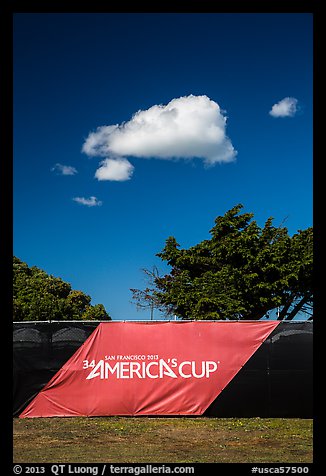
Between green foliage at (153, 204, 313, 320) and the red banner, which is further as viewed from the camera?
green foliage at (153, 204, 313, 320)

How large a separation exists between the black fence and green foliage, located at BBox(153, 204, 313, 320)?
17601 millimetres

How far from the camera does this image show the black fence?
1209 centimetres

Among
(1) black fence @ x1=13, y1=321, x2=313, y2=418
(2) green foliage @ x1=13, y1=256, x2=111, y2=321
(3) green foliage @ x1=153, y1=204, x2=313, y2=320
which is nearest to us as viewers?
(1) black fence @ x1=13, y1=321, x2=313, y2=418

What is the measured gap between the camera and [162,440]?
9703mm

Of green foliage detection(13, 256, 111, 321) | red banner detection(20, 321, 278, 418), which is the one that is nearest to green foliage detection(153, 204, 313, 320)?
green foliage detection(13, 256, 111, 321)

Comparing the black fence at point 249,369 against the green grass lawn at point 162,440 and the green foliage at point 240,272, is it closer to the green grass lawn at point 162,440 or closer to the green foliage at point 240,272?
the green grass lawn at point 162,440

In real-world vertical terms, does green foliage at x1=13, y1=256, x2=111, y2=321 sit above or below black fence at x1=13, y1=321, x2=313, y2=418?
above

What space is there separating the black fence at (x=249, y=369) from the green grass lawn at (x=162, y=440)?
0.97ft

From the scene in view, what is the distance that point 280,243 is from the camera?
107ft

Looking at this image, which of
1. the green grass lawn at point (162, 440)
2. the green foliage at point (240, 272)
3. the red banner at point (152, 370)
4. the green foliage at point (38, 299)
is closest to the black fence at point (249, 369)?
the red banner at point (152, 370)

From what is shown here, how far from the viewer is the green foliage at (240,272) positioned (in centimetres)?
3138

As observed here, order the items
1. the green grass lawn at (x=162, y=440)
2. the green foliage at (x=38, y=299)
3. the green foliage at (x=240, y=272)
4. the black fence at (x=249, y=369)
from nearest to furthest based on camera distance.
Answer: the green grass lawn at (x=162, y=440)
the black fence at (x=249, y=369)
the green foliage at (x=240, y=272)
the green foliage at (x=38, y=299)

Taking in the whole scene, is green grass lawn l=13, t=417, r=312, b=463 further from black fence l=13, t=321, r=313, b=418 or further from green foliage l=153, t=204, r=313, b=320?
green foliage l=153, t=204, r=313, b=320
